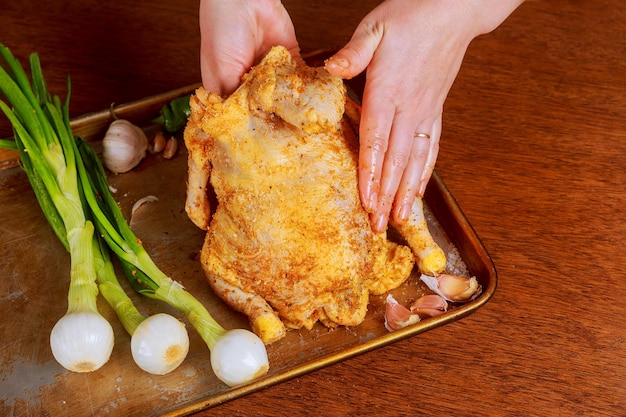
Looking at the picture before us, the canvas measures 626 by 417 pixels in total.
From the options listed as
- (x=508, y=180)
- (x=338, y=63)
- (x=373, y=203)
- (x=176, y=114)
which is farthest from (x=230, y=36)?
(x=508, y=180)

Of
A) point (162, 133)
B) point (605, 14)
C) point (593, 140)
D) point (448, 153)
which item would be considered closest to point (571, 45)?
point (605, 14)

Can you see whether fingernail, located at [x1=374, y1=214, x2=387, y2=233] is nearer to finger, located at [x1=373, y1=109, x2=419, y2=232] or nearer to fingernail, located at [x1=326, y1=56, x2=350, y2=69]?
finger, located at [x1=373, y1=109, x2=419, y2=232]

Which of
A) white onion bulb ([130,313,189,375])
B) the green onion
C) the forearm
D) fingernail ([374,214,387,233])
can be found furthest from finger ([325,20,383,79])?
the green onion

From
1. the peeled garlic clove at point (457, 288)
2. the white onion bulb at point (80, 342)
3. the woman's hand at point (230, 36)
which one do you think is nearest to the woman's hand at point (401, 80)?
the peeled garlic clove at point (457, 288)

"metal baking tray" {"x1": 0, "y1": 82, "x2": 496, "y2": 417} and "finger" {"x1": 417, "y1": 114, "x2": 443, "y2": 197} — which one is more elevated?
"finger" {"x1": 417, "y1": 114, "x2": 443, "y2": 197}

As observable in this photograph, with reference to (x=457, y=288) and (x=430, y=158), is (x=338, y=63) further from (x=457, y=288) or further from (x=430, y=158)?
(x=457, y=288)

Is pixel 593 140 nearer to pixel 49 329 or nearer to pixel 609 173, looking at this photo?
pixel 609 173

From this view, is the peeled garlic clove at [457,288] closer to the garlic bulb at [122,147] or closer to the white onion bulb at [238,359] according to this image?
the white onion bulb at [238,359]
